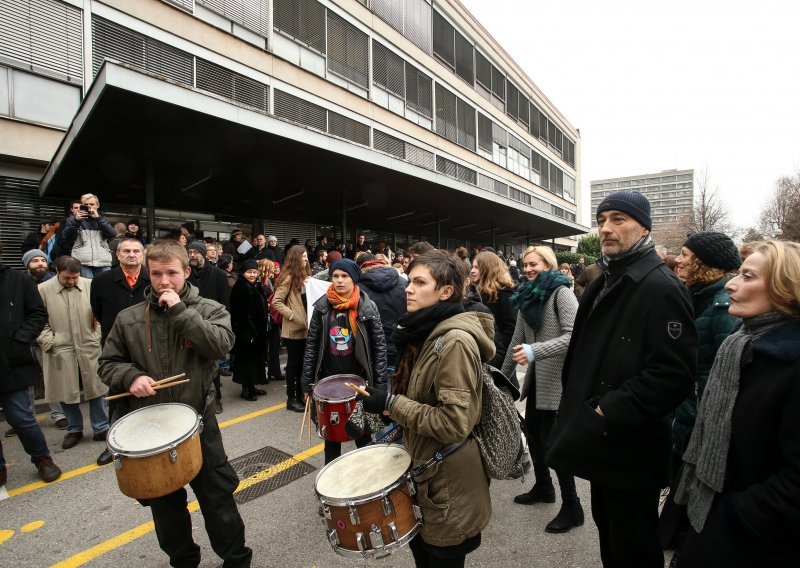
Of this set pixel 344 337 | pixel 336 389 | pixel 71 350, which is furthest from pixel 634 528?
pixel 71 350

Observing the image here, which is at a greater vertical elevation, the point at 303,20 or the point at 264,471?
the point at 303,20

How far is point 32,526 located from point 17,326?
1818 millimetres

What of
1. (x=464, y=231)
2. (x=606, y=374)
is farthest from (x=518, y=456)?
(x=464, y=231)

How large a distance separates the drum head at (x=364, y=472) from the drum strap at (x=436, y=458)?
0.20ft

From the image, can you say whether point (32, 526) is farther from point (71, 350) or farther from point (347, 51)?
point (347, 51)

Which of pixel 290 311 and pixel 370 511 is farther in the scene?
pixel 290 311

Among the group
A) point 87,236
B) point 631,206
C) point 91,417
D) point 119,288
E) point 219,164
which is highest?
point 219,164

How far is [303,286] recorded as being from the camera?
6062 millimetres

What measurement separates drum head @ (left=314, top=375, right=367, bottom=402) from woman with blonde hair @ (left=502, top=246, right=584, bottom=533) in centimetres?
122

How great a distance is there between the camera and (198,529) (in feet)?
10.6

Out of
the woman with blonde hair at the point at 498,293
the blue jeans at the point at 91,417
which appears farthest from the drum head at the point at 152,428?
the blue jeans at the point at 91,417

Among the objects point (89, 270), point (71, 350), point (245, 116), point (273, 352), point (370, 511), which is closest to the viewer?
point (370, 511)

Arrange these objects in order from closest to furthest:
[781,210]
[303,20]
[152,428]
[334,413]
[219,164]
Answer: [152,428], [334,413], [219,164], [303,20], [781,210]

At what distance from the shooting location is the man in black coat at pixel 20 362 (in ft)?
13.0
